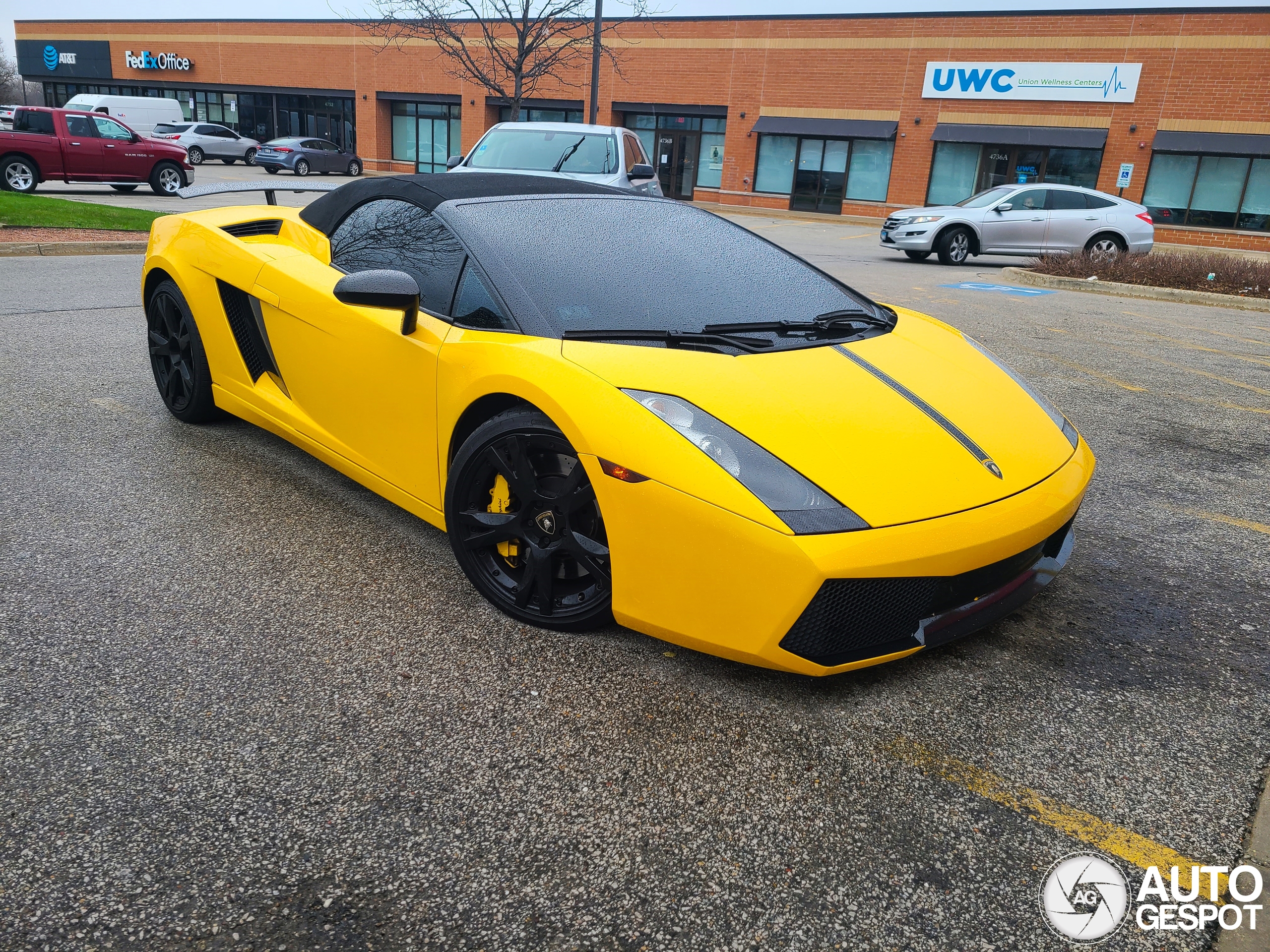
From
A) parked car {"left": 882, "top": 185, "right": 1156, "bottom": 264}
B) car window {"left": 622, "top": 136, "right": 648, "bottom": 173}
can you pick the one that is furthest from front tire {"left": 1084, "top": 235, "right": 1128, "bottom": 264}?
car window {"left": 622, "top": 136, "right": 648, "bottom": 173}

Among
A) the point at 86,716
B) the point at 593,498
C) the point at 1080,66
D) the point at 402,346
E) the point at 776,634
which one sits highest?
the point at 1080,66

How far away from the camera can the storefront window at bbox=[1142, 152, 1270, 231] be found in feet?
85.8

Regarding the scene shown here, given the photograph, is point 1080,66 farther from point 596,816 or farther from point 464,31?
point 596,816

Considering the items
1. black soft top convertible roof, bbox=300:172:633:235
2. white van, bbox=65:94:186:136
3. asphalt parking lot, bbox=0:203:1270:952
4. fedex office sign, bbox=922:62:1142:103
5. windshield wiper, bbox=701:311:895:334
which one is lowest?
asphalt parking lot, bbox=0:203:1270:952

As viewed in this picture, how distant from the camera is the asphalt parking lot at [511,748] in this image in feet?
5.98

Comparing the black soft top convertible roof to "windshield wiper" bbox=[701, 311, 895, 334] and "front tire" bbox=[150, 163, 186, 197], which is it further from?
"front tire" bbox=[150, 163, 186, 197]

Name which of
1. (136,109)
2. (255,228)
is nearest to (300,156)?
(136,109)

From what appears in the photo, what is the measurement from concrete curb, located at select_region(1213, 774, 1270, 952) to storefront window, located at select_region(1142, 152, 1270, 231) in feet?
93.2

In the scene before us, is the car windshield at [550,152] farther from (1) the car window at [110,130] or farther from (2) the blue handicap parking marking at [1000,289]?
(1) the car window at [110,130]

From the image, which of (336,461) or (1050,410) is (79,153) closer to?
(336,461)

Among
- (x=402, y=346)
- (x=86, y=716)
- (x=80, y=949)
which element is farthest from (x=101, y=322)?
(x=80, y=949)

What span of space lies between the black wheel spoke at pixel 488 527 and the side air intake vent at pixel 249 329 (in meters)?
1.44

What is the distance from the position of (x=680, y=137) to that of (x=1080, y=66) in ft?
44.8

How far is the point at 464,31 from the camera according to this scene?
1448 inches
